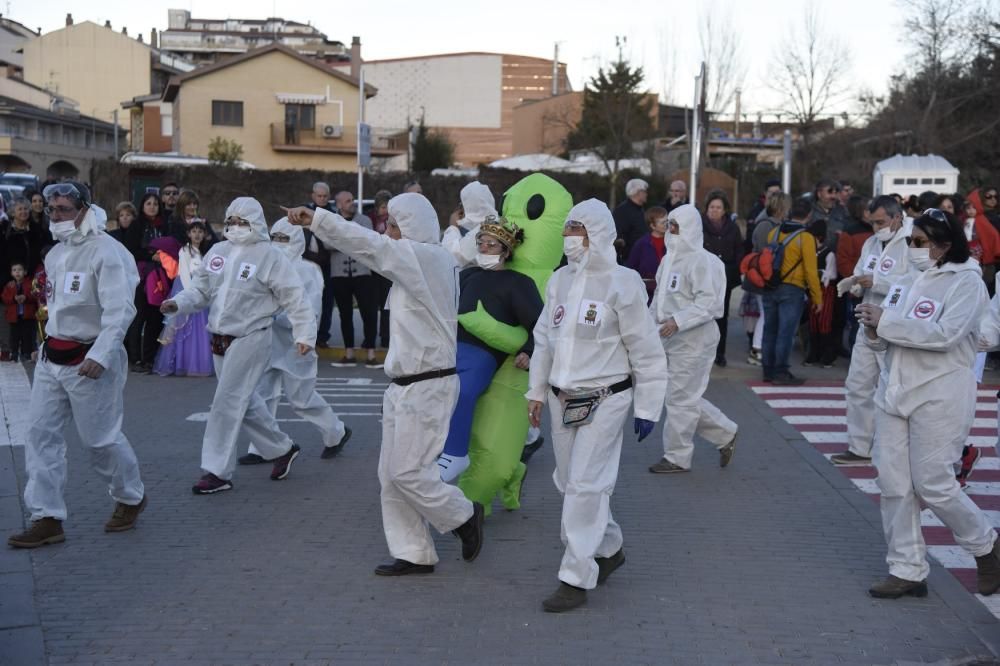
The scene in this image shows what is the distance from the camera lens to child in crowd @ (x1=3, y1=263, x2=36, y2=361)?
1431 cm

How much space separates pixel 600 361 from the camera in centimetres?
607

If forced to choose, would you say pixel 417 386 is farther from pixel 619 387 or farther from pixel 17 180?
pixel 17 180

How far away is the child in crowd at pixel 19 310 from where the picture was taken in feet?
47.0

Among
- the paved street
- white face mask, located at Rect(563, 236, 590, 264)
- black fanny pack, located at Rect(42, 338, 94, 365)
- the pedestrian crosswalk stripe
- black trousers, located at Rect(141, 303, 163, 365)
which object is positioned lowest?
the pedestrian crosswalk stripe

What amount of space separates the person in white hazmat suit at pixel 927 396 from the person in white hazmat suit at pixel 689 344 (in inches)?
111

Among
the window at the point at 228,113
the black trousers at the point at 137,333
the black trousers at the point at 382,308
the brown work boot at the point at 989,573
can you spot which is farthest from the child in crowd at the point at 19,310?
the window at the point at 228,113

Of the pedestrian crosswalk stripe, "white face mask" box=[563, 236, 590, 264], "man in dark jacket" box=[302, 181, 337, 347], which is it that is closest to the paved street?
the pedestrian crosswalk stripe

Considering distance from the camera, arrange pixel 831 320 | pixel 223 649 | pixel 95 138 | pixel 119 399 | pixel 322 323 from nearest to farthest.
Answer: pixel 223 649 → pixel 119 399 → pixel 831 320 → pixel 322 323 → pixel 95 138

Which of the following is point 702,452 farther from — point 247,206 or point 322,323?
point 322,323

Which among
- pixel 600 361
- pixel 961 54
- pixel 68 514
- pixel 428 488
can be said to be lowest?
pixel 68 514

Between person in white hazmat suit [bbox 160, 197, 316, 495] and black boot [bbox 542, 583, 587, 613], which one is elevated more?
person in white hazmat suit [bbox 160, 197, 316, 495]

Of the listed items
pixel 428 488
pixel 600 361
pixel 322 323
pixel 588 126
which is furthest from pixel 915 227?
pixel 588 126

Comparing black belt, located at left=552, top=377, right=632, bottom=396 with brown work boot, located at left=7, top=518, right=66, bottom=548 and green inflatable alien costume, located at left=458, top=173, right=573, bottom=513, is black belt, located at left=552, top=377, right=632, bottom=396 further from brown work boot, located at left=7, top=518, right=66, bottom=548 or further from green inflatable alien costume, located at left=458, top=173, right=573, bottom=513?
brown work boot, located at left=7, top=518, right=66, bottom=548

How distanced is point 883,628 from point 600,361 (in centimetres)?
183
